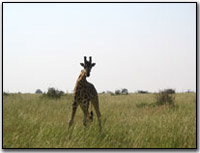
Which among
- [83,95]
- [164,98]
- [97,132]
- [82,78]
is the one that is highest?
[82,78]

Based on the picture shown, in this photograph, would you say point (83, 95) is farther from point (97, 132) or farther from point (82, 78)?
point (97, 132)

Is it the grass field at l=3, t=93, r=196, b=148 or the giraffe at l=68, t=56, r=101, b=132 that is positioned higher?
the giraffe at l=68, t=56, r=101, b=132

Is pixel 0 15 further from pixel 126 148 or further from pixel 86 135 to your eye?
pixel 126 148

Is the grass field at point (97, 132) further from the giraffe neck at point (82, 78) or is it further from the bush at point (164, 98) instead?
the bush at point (164, 98)

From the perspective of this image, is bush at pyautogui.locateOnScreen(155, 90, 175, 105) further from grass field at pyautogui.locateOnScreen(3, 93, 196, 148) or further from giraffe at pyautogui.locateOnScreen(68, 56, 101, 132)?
giraffe at pyautogui.locateOnScreen(68, 56, 101, 132)

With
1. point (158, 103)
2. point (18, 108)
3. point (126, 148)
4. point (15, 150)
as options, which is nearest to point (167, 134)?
point (126, 148)

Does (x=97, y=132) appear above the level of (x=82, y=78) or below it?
below

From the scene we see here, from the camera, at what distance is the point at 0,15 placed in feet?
20.0

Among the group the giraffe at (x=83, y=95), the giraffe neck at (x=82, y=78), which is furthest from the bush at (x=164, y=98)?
the giraffe neck at (x=82, y=78)

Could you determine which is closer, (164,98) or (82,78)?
(82,78)

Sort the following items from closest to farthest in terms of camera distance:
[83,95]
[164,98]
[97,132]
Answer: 1. [97,132]
2. [83,95]
3. [164,98]

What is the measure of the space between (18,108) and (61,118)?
1418 millimetres

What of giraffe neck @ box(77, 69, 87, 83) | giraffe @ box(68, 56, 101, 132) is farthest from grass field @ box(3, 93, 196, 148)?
giraffe neck @ box(77, 69, 87, 83)

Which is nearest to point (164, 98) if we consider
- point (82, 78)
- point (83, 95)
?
point (83, 95)
